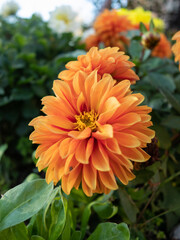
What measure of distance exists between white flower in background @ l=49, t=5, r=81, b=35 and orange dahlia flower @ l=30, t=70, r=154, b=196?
135cm

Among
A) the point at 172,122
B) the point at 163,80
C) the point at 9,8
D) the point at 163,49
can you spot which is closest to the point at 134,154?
the point at 172,122

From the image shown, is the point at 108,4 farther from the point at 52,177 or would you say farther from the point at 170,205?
the point at 52,177

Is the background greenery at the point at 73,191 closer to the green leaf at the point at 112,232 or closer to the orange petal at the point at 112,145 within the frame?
the green leaf at the point at 112,232

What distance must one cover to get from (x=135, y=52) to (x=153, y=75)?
0.12 meters

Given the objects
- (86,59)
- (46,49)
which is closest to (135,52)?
(86,59)

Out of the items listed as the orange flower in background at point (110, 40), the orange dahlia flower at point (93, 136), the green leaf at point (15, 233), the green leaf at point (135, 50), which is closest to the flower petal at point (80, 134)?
the orange dahlia flower at point (93, 136)

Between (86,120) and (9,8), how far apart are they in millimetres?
1991

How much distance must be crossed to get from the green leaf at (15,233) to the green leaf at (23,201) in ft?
0.14

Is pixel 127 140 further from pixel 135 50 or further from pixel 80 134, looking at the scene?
pixel 135 50

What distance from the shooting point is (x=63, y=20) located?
6.02 ft

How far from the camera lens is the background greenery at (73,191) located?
592 mm

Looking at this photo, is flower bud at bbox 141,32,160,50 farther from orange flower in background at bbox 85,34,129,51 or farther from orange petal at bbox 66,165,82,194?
orange flower in background at bbox 85,34,129,51

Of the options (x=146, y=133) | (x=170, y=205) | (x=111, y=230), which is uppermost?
(x=146, y=133)

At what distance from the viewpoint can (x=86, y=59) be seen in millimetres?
578
